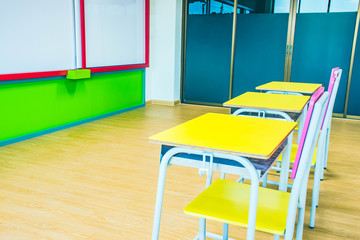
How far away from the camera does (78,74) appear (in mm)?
4691

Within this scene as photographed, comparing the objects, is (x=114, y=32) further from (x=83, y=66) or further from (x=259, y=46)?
(x=259, y=46)

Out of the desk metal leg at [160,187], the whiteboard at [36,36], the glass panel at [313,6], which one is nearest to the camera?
the desk metal leg at [160,187]

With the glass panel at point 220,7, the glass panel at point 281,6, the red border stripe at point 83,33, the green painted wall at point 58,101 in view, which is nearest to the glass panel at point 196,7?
the glass panel at point 220,7

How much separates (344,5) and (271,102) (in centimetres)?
393

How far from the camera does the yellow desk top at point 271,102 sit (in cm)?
252

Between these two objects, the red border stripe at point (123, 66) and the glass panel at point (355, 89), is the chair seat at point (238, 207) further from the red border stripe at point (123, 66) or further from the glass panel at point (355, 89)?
the glass panel at point (355, 89)

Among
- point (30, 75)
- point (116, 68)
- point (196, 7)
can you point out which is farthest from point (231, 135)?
point (196, 7)

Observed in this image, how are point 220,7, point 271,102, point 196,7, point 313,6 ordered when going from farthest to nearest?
point 196,7 → point 220,7 → point 313,6 → point 271,102

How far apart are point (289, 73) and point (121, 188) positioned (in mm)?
4382

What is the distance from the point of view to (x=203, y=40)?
6762 millimetres

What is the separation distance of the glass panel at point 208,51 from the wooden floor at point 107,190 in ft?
8.59

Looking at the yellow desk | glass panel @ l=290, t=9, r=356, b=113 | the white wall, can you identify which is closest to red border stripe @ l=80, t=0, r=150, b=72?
the white wall

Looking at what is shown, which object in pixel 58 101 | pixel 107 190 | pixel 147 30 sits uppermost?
pixel 147 30

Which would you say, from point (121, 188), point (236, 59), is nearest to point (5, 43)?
point (121, 188)
